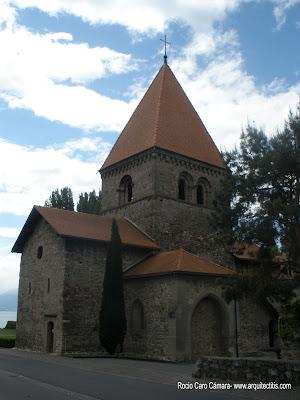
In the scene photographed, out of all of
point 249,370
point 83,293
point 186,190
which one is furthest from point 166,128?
point 249,370

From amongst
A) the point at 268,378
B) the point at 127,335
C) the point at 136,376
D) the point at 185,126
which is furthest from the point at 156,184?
the point at 268,378

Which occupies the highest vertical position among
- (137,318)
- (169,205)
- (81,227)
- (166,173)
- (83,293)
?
(166,173)

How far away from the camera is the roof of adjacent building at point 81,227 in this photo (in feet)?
77.8

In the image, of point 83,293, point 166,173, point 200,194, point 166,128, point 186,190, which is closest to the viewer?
point 83,293

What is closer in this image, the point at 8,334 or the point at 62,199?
the point at 8,334

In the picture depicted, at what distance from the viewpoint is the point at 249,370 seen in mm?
12727

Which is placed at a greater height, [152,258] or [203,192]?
[203,192]

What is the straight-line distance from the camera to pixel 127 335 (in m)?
23.5

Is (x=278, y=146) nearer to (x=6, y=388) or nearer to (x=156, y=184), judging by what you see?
(x=6, y=388)

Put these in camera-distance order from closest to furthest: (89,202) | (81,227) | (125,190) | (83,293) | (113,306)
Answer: (113,306) < (83,293) < (81,227) < (125,190) < (89,202)

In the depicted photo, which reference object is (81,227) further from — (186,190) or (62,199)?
(62,199)

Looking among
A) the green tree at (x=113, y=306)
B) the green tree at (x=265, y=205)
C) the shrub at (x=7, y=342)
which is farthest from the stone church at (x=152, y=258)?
the green tree at (x=265, y=205)

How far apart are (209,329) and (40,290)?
30.7 ft

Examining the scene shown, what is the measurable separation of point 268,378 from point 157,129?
62.1ft
